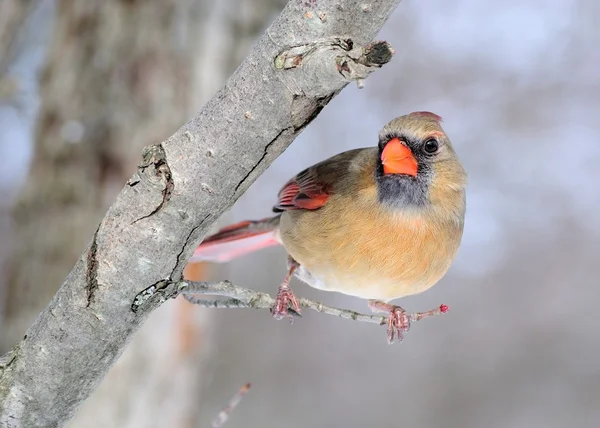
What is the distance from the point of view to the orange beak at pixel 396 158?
176cm

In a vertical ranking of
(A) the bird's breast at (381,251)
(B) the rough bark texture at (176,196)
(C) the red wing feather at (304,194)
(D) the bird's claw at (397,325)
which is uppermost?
(C) the red wing feather at (304,194)

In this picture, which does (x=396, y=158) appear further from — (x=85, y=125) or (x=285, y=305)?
(x=85, y=125)

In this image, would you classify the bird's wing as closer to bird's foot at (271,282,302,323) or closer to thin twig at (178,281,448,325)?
bird's foot at (271,282,302,323)

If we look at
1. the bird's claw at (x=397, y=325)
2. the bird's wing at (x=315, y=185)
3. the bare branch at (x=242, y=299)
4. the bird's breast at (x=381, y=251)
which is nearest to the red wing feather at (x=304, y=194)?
the bird's wing at (x=315, y=185)

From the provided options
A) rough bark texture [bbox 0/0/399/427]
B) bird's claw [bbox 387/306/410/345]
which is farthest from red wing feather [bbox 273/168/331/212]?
rough bark texture [bbox 0/0/399/427]

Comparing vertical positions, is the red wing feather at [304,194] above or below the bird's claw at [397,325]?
above

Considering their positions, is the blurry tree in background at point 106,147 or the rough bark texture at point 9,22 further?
the blurry tree in background at point 106,147

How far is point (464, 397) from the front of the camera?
6.27m

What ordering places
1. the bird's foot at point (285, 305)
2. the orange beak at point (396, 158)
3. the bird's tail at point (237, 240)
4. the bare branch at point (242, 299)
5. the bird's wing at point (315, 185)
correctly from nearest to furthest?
1. the bare branch at point (242, 299)
2. the bird's foot at point (285, 305)
3. the orange beak at point (396, 158)
4. the bird's wing at point (315, 185)
5. the bird's tail at point (237, 240)

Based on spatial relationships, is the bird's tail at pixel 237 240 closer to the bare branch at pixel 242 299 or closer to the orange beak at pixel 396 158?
the orange beak at pixel 396 158

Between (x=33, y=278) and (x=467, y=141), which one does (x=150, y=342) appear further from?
(x=467, y=141)

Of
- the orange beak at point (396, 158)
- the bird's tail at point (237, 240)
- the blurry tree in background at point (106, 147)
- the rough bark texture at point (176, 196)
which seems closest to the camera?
the rough bark texture at point (176, 196)

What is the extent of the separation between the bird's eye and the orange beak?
0.06 metres

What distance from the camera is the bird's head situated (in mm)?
1775
